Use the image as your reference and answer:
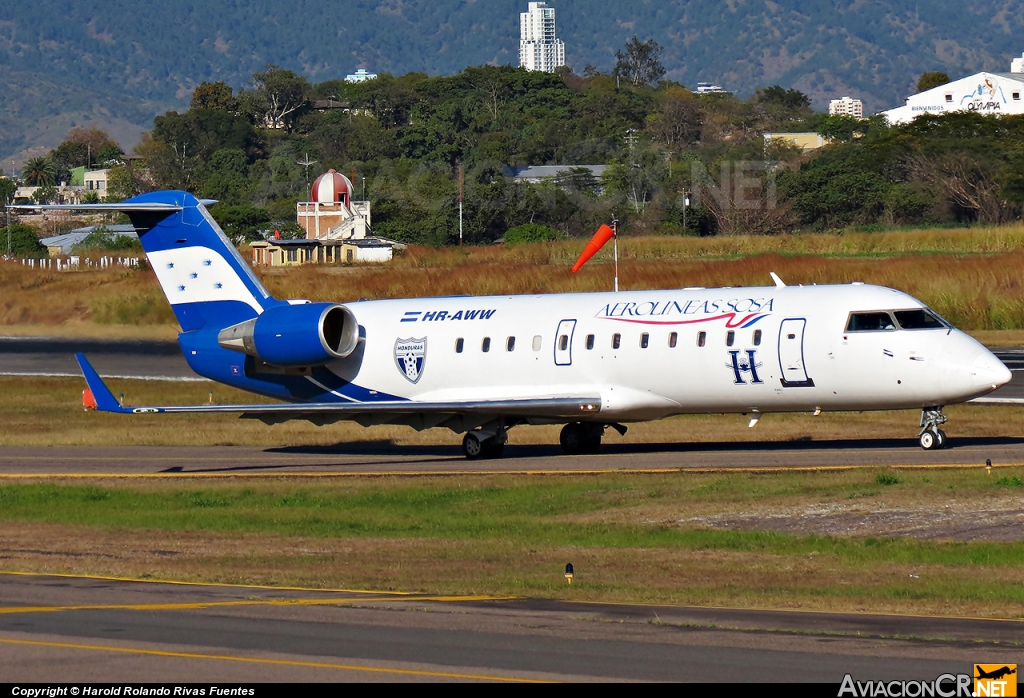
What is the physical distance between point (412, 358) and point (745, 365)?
23.8 ft

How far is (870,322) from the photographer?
2822cm

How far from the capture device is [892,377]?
1091 inches

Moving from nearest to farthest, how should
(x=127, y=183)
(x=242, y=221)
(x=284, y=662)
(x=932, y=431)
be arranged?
(x=284, y=662) → (x=932, y=431) → (x=242, y=221) → (x=127, y=183)

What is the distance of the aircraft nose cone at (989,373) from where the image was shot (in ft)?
87.8

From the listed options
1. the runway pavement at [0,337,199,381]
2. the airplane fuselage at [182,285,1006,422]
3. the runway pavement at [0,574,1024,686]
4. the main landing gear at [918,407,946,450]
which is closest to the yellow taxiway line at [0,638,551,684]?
the runway pavement at [0,574,1024,686]

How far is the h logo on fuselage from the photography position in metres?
28.7

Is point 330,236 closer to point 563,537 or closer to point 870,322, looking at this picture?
point 870,322

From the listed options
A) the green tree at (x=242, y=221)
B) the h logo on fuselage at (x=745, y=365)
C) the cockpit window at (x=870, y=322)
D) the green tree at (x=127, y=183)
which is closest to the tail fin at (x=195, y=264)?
the h logo on fuselage at (x=745, y=365)

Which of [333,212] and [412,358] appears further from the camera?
[333,212]

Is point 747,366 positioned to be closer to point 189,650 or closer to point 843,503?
point 843,503

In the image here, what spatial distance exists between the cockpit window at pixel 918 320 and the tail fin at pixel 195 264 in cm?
1319

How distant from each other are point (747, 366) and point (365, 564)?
36.0 feet

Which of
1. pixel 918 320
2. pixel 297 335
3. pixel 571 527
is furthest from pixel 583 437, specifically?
pixel 571 527

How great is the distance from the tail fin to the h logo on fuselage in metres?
10.3
